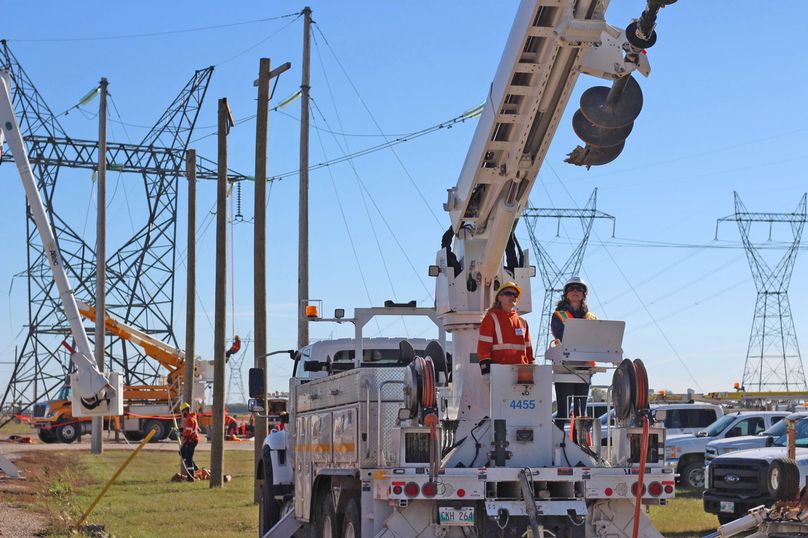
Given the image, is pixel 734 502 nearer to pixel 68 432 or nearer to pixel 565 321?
pixel 565 321

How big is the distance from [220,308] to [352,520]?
16.9 meters

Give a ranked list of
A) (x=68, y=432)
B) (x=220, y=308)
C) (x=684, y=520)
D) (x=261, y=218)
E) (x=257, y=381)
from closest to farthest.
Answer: (x=257, y=381) < (x=684, y=520) < (x=261, y=218) < (x=220, y=308) < (x=68, y=432)

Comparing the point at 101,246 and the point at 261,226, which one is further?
the point at 101,246

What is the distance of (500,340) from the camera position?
11820 millimetres

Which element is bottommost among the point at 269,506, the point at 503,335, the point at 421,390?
the point at 269,506

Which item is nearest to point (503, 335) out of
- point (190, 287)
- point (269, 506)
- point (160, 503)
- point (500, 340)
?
point (500, 340)

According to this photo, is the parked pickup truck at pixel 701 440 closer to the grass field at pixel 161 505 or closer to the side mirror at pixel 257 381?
the grass field at pixel 161 505

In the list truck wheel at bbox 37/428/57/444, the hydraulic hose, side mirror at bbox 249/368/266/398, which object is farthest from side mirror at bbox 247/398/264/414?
truck wheel at bbox 37/428/57/444

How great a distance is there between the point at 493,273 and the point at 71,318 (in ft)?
52.3

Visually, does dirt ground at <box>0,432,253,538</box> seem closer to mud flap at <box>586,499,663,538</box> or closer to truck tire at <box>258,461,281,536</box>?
truck tire at <box>258,461,281,536</box>

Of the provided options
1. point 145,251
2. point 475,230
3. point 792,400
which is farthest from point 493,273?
point 145,251

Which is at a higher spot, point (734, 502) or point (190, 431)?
point (190, 431)

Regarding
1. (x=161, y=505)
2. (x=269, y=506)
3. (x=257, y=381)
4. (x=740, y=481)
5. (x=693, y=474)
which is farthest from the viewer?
(x=693, y=474)

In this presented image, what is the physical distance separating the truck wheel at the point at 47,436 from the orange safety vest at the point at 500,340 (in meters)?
48.2
